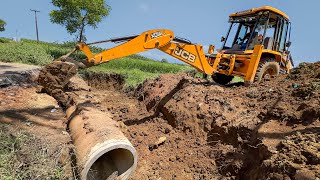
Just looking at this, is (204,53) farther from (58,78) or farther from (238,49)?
(58,78)

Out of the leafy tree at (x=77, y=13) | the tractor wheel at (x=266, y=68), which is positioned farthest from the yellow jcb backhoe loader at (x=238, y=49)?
the leafy tree at (x=77, y=13)

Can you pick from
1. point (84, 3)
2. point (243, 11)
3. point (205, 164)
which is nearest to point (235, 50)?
point (243, 11)

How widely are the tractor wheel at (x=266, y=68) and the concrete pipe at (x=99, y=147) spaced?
4.36m

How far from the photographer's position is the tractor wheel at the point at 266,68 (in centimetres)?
846

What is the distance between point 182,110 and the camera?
23.2 ft

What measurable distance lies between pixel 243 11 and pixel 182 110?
404cm

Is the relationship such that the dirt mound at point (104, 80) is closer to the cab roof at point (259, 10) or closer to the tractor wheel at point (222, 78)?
the tractor wheel at point (222, 78)

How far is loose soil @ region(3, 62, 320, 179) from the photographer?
14.9 feet

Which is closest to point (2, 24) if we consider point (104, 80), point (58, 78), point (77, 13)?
point (77, 13)

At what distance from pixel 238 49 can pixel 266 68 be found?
3.66 feet

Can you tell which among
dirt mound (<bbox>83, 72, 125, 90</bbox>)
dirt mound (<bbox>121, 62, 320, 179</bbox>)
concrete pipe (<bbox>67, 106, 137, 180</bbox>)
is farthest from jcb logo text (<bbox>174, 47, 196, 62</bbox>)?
dirt mound (<bbox>83, 72, 125, 90</bbox>)

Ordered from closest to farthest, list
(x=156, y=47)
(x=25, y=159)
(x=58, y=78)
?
1. (x=25, y=159)
2. (x=156, y=47)
3. (x=58, y=78)

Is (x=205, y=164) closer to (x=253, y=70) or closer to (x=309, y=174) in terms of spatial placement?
(x=309, y=174)

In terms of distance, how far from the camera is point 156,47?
7.07m
